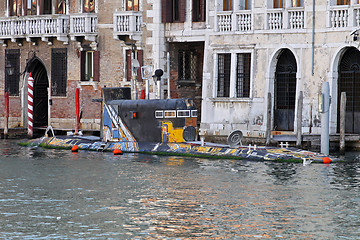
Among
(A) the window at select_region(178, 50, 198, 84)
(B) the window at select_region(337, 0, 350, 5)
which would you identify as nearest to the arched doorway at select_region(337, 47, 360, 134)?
(B) the window at select_region(337, 0, 350, 5)

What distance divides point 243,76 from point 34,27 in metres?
13.0

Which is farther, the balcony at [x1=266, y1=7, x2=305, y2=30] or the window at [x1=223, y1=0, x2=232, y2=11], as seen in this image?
the window at [x1=223, y1=0, x2=232, y2=11]

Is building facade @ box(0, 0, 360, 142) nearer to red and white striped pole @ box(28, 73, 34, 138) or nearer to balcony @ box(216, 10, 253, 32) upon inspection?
balcony @ box(216, 10, 253, 32)

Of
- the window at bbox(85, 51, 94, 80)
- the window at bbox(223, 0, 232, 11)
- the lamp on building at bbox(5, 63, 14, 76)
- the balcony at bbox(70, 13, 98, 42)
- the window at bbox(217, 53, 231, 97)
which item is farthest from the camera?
the lamp on building at bbox(5, 63, 14, 76)

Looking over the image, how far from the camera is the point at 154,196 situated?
24000mm

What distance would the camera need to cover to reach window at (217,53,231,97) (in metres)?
40.1

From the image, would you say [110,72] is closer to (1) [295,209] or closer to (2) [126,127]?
(2) [126,127]

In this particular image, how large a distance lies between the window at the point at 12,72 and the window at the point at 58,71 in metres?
2.50

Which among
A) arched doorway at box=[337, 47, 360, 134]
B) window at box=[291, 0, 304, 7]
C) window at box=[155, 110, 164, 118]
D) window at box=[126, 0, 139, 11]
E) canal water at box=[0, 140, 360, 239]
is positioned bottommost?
canal water at box=[0, 140, 360, 239]

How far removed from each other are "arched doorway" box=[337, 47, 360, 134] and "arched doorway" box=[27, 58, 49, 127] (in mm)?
17965

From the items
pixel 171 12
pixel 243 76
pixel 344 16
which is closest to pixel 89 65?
pixel 171 12

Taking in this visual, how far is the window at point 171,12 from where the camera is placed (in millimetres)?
42250

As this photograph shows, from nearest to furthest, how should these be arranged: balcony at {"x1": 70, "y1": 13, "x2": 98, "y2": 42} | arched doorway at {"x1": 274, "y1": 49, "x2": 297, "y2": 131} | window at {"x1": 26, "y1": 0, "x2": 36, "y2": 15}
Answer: arched doorway at {"x1": 274, "y1": 49, "x2": 297, "y2": 131}
balcony at {"x1": 70, "y1": 13, "x2": 98, "y2": 42}
window at {"x1": 26, "y1": 0, "x2": 36, "y2": 15}

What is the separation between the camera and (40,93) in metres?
49.2
